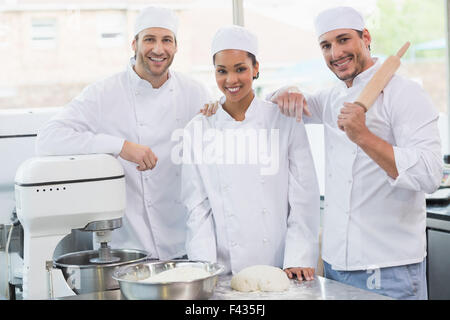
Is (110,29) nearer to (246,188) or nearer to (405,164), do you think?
(246,188)

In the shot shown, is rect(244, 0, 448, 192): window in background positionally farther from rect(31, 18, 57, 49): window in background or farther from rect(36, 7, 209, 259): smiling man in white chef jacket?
rect(31, 18, 57, 49): window in background

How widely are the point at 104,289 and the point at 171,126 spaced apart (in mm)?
805

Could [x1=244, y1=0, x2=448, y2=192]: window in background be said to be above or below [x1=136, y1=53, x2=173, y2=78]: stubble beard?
above

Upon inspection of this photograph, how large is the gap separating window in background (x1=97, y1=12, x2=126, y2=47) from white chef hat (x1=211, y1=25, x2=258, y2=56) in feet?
8.34

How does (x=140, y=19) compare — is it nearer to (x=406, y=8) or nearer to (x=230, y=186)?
(x=230, y=186)

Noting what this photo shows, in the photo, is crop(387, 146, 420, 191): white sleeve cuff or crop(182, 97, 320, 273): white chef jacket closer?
crop(387, 146, 420, 191): white sleeve cuff

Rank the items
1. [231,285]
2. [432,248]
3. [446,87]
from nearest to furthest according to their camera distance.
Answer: [231,285]
[432,248]
[446,87]

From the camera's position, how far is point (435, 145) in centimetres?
183

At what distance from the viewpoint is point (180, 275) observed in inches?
A: 63.0

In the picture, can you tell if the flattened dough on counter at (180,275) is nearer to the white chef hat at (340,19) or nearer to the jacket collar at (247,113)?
the jacket collar at (247,113)

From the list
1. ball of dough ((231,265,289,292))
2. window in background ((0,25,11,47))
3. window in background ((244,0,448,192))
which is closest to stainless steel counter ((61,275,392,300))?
ball of dough ((231,265,289,292))

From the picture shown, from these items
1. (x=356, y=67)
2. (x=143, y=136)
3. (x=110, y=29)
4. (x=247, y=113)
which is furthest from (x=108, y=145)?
(x=110, y=29)

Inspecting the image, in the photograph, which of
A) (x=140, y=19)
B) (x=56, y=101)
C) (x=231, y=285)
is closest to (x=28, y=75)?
(x=56, y=101)

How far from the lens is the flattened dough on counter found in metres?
1.57
